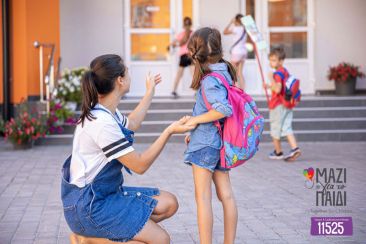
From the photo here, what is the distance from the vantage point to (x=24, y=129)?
11992 mm

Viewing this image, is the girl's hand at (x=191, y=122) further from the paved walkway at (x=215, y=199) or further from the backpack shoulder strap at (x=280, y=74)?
the backpack shoulder strap at (x=280, y=74)

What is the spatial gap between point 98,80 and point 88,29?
1043 centimetres

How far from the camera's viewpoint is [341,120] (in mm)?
13250

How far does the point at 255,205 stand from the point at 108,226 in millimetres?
3326

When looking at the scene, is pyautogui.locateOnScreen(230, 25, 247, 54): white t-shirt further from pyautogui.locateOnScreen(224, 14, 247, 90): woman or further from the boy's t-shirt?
the boy's t-shirt

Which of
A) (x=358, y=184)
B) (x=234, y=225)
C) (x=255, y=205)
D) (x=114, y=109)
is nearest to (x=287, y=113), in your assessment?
(x=358, y=184)

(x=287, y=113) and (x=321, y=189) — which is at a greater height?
(x=287, y=113)

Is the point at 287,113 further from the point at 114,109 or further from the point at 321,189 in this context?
the point at 114,109

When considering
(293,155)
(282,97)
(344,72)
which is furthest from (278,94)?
(344,72)

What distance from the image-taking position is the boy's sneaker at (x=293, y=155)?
1030cm

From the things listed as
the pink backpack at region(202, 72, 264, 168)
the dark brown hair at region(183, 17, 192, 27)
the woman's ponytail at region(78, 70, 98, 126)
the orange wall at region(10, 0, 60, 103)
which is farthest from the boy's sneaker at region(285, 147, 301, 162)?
the woman's ponytail at region(78, 70, 98, 126)

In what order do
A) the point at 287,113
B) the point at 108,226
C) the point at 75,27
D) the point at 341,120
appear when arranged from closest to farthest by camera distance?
1. the point at 108,226
2. the point at 287,113
3. the point at 341,120
4. the point at 75,27

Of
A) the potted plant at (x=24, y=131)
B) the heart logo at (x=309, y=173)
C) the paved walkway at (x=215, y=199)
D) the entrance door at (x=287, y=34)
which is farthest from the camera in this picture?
the entrance door at (x=287, y=34)

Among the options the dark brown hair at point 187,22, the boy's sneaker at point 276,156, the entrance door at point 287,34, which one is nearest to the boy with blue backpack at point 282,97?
the boy's sneaker at point 276,156
